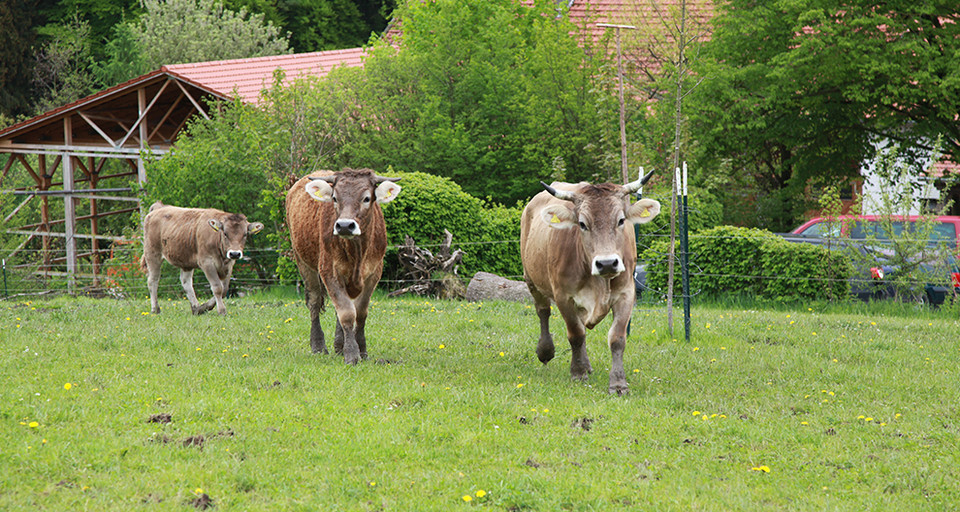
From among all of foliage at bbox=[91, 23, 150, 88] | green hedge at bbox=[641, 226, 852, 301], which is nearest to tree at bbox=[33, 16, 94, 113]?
foliage at bbox=[91, 23, 150, 88]

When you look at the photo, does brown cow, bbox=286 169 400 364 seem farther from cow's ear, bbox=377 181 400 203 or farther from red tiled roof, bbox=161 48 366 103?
red tiled roof, bbox=161 48 366 103

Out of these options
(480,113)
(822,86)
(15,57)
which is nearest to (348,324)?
(480,113)

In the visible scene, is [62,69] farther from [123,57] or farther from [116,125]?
[116,125]

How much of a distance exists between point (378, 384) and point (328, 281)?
1.83m

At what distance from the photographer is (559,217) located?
7.74 metres

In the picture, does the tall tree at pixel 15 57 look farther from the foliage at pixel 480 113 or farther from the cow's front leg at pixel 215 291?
the cow's front leg at pixel 215 291

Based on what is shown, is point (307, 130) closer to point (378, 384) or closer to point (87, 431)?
point (378, 384)

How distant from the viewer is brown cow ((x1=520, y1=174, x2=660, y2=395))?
7387 millimetres

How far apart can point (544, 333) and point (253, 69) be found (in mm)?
23816

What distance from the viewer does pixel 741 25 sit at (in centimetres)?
2089

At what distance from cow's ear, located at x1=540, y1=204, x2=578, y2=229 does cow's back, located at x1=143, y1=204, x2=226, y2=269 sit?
7605 mm

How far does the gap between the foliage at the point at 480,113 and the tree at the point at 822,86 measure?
3.15 m

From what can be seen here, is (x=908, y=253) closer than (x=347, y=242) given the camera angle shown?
No

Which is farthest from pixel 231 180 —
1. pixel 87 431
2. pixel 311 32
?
pixel 311 32
